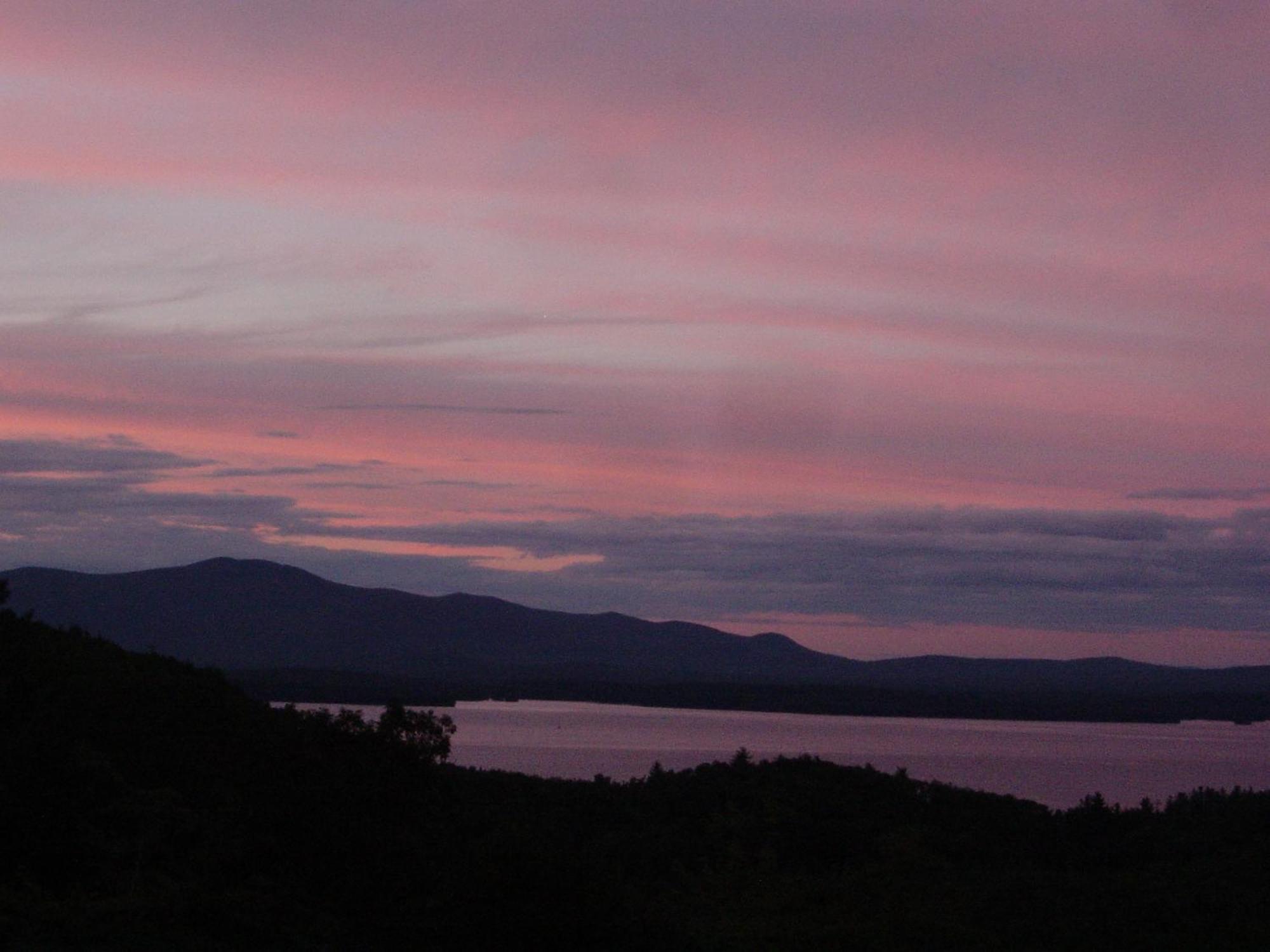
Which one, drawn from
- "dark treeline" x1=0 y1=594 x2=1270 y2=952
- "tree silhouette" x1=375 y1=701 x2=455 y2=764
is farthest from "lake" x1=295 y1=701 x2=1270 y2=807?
"tree silhouette" x1=375 y1=701 x2=455 y2=764

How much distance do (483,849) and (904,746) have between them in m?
114

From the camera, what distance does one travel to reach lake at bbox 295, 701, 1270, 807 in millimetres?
89000

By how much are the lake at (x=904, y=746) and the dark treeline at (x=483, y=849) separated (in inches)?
Answer: 1436

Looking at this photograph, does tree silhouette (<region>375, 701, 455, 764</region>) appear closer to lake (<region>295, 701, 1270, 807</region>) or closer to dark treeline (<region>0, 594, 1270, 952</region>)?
dark treeline (<region>0, 594, 1270, 952</region>)

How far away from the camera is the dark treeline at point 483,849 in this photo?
1708 cm

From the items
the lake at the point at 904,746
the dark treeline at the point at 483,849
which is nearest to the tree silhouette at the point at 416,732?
the dark treeline at the point at 483,849

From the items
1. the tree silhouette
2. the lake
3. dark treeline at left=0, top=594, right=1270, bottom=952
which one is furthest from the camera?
the lake

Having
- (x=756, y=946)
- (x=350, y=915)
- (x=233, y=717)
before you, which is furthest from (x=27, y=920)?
(x=233, y=717)

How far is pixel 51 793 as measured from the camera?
2316 centimetres

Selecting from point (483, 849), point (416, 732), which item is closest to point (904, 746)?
point (416, 732)

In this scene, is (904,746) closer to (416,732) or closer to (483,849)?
(416,732)

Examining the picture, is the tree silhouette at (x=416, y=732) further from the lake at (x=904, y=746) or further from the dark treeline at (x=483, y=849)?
the lake at (x=904, y=746)

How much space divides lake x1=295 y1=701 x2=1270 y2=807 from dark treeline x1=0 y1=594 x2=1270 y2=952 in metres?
36.5

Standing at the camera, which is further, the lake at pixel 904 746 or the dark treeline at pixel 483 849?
the lake at pixel 904 746
